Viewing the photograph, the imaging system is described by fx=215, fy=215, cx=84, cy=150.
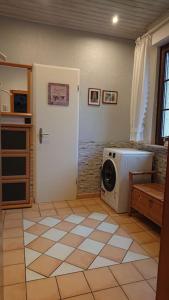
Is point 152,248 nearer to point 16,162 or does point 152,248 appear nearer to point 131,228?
point 131,228

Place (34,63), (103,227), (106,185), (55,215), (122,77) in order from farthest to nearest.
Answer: (122,77) < (106,185) < (34,63) < (55,215) < (103,227)

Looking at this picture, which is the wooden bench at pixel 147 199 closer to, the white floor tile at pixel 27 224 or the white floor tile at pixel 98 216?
the white floor tile at pixel 98 216

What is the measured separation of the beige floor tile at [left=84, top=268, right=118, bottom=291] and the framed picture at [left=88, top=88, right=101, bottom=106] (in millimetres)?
2261

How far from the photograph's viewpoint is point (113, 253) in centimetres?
193

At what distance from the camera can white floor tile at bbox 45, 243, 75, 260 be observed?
1855mm

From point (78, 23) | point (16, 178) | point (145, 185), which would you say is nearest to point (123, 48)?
point (78, 23)

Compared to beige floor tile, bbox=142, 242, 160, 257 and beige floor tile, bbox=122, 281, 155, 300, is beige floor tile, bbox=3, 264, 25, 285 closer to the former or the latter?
beige floor tile, bbox=122, 281, 155, 300

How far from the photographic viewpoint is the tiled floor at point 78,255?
4.88 feet

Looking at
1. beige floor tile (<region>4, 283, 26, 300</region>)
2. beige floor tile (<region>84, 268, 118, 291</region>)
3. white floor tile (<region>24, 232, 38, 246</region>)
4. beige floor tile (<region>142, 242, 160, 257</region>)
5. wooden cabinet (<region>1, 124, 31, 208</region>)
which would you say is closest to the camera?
beige floor tile (<region>4, 283, 26, 300</region>)

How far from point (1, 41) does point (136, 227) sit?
2837 mm

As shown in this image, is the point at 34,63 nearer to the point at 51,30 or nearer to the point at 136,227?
the point at 51,30

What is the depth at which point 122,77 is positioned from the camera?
131 inches

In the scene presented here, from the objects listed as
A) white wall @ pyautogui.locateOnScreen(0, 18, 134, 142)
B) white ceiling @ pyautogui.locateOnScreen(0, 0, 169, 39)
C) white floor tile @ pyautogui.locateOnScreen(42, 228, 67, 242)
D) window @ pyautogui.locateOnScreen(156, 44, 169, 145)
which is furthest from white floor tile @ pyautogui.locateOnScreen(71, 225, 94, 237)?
white ceiling @ pyautogui.locateOnScreen(0, 0, 169, 39)

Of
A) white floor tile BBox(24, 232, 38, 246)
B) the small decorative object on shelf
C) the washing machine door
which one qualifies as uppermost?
the small decorative object on shelf
